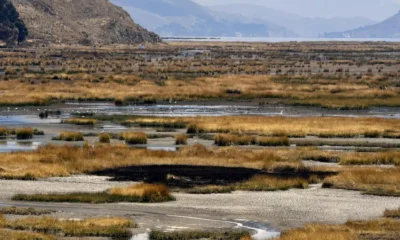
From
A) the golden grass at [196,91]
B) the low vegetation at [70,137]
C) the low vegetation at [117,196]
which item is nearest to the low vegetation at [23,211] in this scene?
the low vegetation at [117,196]

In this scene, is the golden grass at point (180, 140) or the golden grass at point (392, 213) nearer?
the golden grass at point (392, 213)

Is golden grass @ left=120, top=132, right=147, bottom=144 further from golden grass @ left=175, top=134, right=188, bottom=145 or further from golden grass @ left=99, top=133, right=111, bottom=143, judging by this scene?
golden grass @ left=175, top=134, right=188, bottom=145

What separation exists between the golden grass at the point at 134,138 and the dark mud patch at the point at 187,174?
9.70 m

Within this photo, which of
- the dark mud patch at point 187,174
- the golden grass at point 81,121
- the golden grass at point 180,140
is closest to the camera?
the dark mud patch at point 187,174

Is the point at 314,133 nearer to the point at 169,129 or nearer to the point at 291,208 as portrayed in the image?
the point at 169,129

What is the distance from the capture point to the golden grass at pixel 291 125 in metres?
55.8

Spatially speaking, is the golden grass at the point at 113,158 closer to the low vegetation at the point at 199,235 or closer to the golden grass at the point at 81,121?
the low vegetation at the point at 199,235

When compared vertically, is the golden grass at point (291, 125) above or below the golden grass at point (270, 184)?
above

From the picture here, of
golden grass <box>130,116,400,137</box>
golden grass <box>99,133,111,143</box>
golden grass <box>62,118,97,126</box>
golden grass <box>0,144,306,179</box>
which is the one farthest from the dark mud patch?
golden grass <box>62,118,97,126</box>

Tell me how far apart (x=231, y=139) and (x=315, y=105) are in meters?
27.1

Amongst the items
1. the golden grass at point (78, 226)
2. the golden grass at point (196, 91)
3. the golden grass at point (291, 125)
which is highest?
the golden grass at point (196, 91)

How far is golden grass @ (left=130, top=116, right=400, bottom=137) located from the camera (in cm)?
5581

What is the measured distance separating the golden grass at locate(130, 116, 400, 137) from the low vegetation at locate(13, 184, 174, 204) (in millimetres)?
22475

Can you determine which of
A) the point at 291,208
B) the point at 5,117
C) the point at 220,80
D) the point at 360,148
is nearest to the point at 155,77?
the point at 220,80
